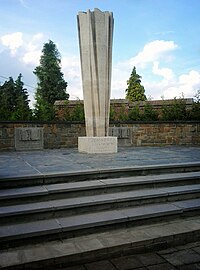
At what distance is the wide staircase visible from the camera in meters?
2.62

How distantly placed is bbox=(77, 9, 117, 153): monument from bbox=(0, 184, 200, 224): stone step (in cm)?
339

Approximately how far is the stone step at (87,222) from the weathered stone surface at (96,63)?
13.3ft

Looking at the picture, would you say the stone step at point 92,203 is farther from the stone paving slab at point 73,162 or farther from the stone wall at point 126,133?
the stone wall at point 126,133

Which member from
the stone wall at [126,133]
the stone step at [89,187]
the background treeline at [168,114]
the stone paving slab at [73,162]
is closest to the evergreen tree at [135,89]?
the background treeline at [168,114]

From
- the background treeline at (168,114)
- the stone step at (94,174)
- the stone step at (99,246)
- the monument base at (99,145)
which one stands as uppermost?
the background treeline at (168,114)

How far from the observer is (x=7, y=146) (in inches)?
324

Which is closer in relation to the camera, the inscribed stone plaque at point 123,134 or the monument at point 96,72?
the monument at point 96,72

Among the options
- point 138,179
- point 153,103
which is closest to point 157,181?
point 138,179

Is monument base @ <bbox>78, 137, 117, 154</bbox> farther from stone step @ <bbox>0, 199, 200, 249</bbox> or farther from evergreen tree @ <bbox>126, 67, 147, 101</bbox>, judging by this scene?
evergreen tree @ <bbox>126, 67, 147, 101</bbox>

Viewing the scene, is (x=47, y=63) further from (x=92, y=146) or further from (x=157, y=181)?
(x=157, y=181)

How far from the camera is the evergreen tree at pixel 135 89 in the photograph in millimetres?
29755

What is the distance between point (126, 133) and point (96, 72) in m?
3.38

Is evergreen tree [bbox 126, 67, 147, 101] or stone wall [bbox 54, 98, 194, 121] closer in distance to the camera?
stone wall [bbox 54, 98, 194, 121]

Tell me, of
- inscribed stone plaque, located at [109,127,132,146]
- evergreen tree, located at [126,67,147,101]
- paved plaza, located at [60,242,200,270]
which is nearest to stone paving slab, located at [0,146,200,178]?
paved plaza, located at [60,242,200,270]
